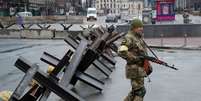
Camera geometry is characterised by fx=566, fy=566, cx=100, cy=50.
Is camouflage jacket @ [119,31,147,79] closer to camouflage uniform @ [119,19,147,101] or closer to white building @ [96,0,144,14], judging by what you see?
camouflage uniform @ [119,19,147,101]

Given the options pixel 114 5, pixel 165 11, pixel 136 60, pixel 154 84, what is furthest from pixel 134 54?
pixel 114 5

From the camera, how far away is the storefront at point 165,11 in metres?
42.0

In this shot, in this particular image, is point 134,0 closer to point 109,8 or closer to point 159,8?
point 109,8

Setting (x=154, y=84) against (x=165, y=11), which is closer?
(x=154, y=84)

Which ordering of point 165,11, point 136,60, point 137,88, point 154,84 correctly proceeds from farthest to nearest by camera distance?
point 165,11 → point 154,84 → point 137,88 → point 136,60

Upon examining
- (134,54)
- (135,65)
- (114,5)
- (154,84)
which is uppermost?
(134,54)

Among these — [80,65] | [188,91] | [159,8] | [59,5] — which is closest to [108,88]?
[188,91]

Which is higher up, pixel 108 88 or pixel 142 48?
pixel 142 48

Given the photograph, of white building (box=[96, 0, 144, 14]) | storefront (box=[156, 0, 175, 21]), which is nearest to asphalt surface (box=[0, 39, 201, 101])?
storefront (box=[156, 0, 175, 21])

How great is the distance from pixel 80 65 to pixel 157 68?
8915 mm

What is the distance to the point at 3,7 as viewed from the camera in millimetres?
107688

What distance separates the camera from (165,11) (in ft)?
139

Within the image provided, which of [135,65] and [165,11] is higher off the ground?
[165,11]

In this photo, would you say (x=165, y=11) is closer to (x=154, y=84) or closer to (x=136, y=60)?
(x=154, y=84)
